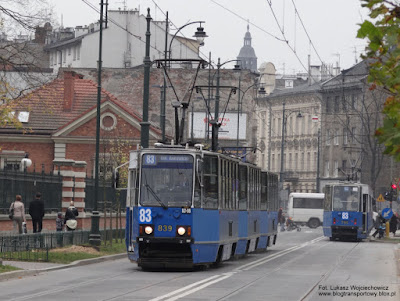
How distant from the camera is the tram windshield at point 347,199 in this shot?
51.7 m

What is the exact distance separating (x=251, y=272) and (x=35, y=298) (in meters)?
8.55

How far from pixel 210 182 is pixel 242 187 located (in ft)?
15.7

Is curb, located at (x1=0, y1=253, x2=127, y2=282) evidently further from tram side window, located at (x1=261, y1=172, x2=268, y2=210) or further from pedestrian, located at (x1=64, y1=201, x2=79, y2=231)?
tram side window, located at (x1=261, y1=172, x2=268, y2=210)

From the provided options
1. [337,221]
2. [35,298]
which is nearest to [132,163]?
[35,298]

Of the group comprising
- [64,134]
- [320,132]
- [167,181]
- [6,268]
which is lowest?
[6,268]

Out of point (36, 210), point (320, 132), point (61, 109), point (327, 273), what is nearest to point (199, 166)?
point (327, 273)

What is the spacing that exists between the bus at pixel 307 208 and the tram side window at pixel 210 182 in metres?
55.8

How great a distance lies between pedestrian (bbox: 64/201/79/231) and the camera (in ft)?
117

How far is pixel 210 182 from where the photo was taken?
25.3 metres

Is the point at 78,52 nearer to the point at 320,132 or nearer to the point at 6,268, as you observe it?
the point at 320,132

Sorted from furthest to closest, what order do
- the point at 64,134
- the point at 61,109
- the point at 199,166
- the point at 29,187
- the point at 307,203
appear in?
the point at 307,203 < the point at 61,109 < the point at 64,134 < the point at 29,187 < the point at 199,166

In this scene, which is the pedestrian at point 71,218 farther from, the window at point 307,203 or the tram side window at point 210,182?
the window at point 307,203

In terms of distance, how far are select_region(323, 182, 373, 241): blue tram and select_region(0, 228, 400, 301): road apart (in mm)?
21687

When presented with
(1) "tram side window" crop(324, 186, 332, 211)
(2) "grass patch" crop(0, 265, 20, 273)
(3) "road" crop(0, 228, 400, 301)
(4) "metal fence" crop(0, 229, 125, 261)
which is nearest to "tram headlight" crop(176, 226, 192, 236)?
(3) "road" crop(0, 228, 400, 301)
